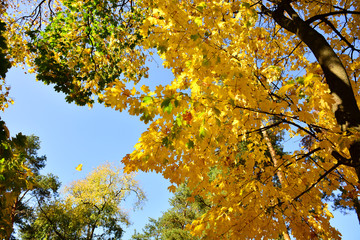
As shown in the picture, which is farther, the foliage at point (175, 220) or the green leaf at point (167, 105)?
the foliage at point (175, 220)

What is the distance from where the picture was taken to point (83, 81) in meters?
5.77

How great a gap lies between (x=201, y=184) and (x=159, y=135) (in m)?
1.22

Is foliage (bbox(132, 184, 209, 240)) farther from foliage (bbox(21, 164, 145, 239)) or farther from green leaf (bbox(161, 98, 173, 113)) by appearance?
green leaf (bbox(161, 98, 173, 113))

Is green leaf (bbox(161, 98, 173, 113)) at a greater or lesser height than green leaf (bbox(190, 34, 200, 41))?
lesser

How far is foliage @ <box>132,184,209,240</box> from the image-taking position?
13.8 metres

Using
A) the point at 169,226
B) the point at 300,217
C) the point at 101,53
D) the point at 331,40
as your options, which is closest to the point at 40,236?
the point at 169,226

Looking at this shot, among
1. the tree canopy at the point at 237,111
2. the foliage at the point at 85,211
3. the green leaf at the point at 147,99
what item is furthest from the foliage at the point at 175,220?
the green leaf at the point at 147,99

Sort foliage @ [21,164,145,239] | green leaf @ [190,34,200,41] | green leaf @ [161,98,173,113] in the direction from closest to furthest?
green leaf @ [161,98,173,113] < green leaf @ [190,34,200,41] < foliage @ [21,164,145,239]

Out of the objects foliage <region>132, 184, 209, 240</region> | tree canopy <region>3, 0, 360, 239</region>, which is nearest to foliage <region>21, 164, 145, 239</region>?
foliage <region>132, 184, 209, 240</region>

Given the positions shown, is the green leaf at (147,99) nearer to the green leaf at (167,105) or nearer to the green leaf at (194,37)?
the green leaf at (167,105)

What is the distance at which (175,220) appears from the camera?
1630 centimetres

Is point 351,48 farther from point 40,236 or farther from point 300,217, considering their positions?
point 40,236

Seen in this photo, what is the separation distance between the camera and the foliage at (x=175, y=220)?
545 inches

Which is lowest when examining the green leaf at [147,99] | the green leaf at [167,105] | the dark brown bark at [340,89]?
the green leaf at [167,105]
